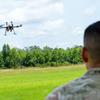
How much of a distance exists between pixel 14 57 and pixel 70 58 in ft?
47.2

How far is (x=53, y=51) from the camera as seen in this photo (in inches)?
5694

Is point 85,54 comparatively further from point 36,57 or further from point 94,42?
point 36,57

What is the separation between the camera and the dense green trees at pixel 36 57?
126875 mm

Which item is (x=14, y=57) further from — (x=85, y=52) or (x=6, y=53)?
(x=85, y=52)

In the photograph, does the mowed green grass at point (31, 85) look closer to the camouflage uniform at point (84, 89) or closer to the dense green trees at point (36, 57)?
the camouflage uniform at point (84, 89)

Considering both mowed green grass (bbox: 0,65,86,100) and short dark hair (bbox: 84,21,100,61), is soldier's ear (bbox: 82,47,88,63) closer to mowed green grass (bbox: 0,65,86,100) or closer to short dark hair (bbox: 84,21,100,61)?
short dark hair (bbox: 84,21,100,61)

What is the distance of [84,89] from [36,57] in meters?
134

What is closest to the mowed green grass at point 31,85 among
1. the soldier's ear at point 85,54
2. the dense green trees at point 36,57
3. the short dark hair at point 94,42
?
the soldier's ear at point 85,54

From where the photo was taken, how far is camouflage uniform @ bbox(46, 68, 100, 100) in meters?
2.79

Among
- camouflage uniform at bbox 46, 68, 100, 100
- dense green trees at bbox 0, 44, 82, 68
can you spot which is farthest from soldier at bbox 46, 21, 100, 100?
dense green trees at bbox 0, 44, 82, 68

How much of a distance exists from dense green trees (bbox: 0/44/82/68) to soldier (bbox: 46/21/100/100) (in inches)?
4652

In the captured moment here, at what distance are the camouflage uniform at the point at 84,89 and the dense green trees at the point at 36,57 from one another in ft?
388

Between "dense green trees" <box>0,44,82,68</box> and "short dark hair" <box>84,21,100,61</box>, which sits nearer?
"short dark hair" <box>84,21,100,61</box>

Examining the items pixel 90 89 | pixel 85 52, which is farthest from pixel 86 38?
pixel 90 89
